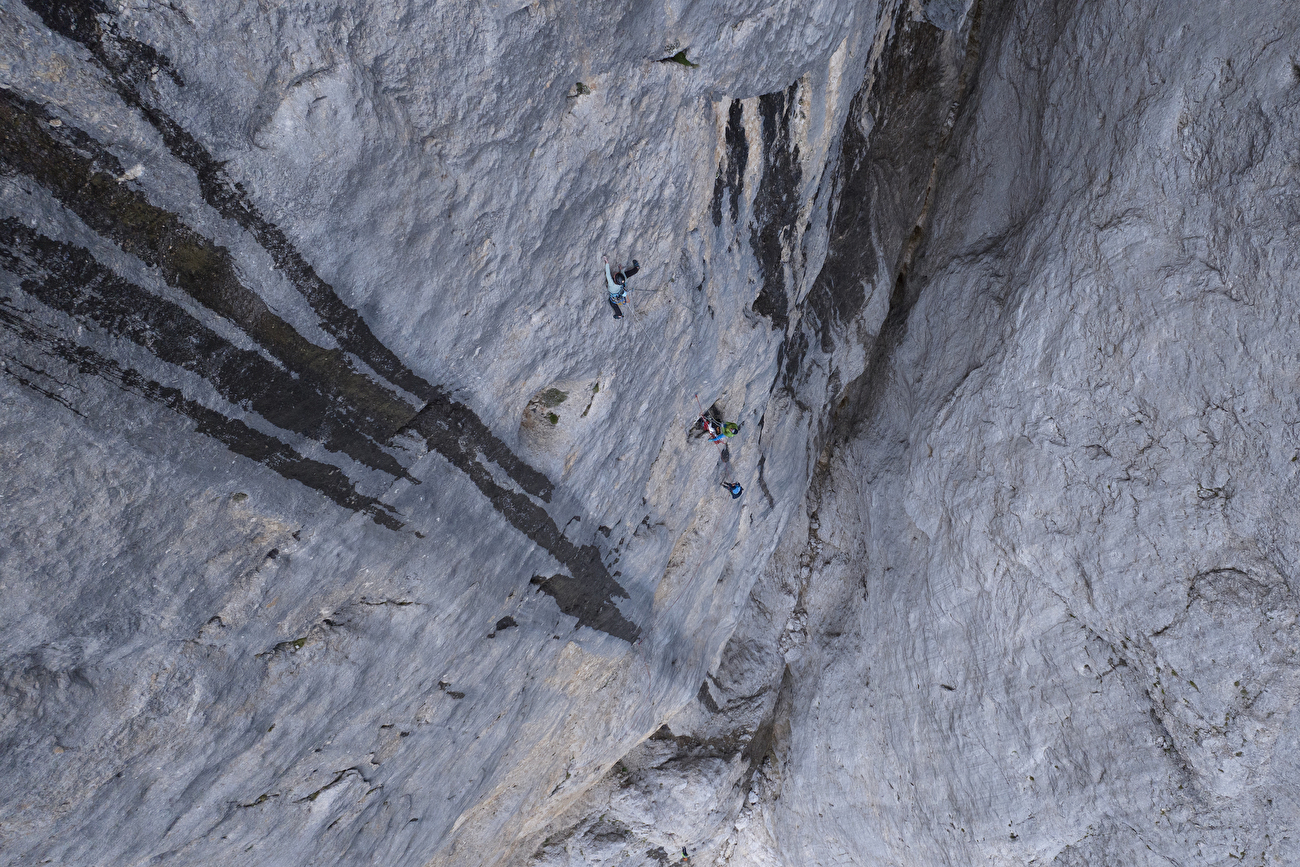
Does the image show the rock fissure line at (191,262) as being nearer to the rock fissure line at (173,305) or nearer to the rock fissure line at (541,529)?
the rock fissure line at (173,305)

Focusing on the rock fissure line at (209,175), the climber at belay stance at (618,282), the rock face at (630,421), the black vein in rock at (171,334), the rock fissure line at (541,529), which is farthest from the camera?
the climber at belay stance at (618,282)

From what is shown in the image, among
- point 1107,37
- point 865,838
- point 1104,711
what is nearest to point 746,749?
point 865,838

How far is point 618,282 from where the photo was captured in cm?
468

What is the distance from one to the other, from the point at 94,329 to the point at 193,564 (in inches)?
52.0

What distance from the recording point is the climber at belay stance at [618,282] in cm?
461

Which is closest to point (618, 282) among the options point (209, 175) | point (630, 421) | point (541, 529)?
point (630, 421)

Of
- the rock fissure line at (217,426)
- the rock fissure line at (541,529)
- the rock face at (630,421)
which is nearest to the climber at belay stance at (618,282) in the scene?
the rock face at (630,421)

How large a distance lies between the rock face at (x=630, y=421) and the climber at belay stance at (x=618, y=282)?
0.11m

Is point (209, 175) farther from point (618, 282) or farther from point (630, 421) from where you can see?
point (630, 421)

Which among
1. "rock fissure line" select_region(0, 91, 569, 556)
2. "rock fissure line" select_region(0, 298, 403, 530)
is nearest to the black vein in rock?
"rock fissure line" select_region(0, 91, 569, 556)

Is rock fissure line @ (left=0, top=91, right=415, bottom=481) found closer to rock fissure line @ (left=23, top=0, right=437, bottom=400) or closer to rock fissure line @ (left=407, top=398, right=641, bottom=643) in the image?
rock fissure line @ (left=23, top=0, right=437, bottom=400)

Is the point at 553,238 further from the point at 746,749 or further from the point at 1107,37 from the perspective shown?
the point at 746,749

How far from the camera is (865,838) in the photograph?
28.3 ft

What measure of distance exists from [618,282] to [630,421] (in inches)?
51.4
